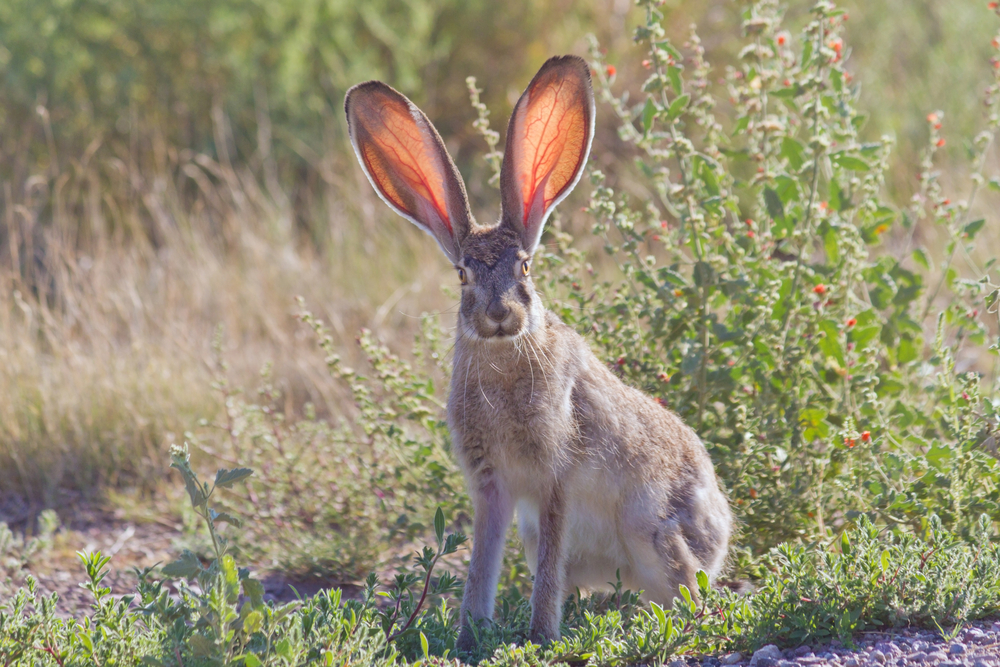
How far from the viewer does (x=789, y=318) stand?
4.20m

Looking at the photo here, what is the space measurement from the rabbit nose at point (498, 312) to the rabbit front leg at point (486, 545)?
0.65 m

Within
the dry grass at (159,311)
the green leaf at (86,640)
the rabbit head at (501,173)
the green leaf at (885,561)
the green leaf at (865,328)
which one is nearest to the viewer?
the green leaf at (86,640)

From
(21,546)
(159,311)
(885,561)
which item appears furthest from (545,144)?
(159,311)

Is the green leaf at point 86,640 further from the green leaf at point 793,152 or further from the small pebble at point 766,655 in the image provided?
the green leaf at point 793,152

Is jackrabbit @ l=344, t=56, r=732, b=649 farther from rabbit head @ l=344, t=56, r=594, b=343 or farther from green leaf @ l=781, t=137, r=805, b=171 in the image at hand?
green leaf @ l=781, t=137, r=805, b=171

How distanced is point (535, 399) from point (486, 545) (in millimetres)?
559

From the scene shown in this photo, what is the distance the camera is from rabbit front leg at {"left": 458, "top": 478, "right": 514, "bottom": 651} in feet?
11.6

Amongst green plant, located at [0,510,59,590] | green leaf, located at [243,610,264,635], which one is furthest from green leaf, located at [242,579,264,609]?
green plant, located at [0,510,59,590]

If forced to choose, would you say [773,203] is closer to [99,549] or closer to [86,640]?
[86,640]

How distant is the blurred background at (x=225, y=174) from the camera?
587 cm

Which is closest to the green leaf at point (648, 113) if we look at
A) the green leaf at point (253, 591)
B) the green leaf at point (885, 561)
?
the green leaf at point (885, 561)

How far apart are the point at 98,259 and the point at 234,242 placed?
110 centimetres

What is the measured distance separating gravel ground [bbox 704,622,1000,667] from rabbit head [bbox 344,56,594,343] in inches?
50.3

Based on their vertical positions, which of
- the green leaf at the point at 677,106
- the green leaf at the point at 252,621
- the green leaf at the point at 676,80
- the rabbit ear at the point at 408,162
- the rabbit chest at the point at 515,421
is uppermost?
the green leaf at the point at 676,80
